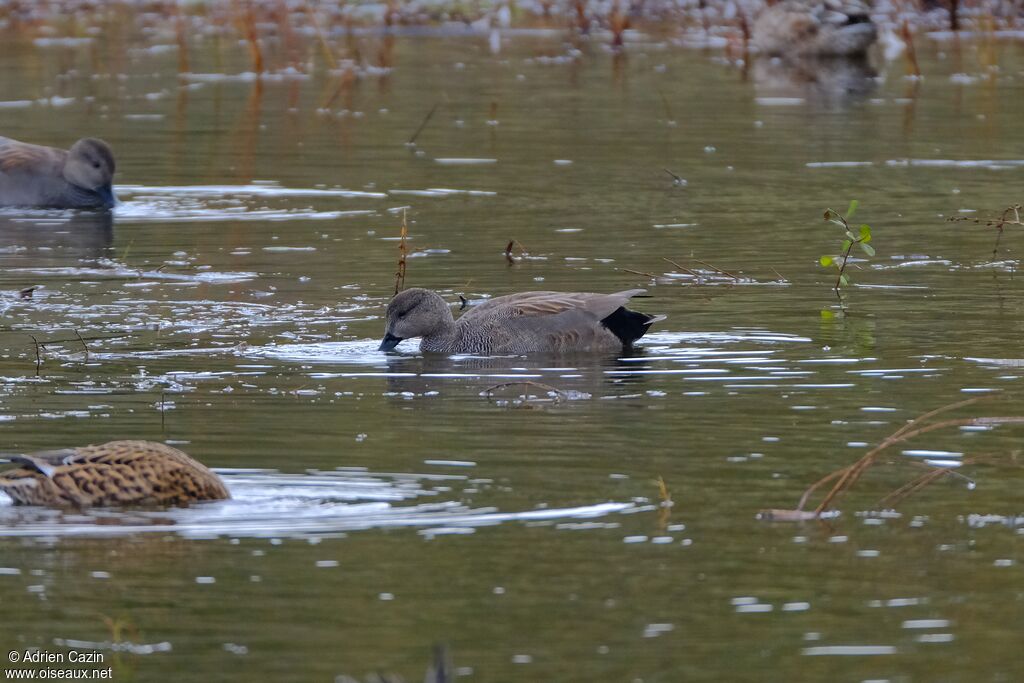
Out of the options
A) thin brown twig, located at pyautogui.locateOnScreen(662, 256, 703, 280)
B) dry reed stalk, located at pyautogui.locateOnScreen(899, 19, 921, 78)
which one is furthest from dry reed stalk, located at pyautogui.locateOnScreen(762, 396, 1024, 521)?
dry reed stalk, located at pyautogui.locateOnScreen(899, 19, 921, 78)

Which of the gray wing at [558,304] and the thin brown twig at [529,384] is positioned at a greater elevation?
the gray wing at [558,304]

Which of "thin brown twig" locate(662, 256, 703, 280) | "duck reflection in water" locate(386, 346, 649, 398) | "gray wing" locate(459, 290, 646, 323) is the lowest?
"duck reflection in water" locate(386, 346, 649, 398)

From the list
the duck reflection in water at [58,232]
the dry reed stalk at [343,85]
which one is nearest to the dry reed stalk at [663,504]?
the duck reflection in water at [58,232]

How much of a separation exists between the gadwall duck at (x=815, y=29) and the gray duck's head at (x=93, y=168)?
16.2 metres

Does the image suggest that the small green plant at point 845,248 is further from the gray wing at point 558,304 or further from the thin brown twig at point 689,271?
the gray wing at point 558,304

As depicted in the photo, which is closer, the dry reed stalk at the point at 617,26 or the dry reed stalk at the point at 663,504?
the dry reed stalk at the point at 663,504

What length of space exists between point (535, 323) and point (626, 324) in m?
0.50

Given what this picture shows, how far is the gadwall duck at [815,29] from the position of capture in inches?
1241

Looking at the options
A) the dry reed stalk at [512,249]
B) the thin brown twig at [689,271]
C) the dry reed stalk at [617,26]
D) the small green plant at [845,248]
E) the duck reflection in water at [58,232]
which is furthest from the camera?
the dry reed stalk at [617,26]

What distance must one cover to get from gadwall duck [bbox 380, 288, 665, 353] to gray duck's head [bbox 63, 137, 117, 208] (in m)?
6.46

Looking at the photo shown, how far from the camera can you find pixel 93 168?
695 inches

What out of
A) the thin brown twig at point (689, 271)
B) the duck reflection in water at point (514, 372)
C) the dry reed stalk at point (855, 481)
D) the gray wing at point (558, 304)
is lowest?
the duck reflection in water at point (514, 372)

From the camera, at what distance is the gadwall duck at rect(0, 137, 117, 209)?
17672 millimetres

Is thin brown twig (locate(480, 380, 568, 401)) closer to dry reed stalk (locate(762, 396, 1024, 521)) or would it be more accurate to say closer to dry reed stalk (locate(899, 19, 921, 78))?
dry reed stalk (locate(762, 396, 1024, 521))
